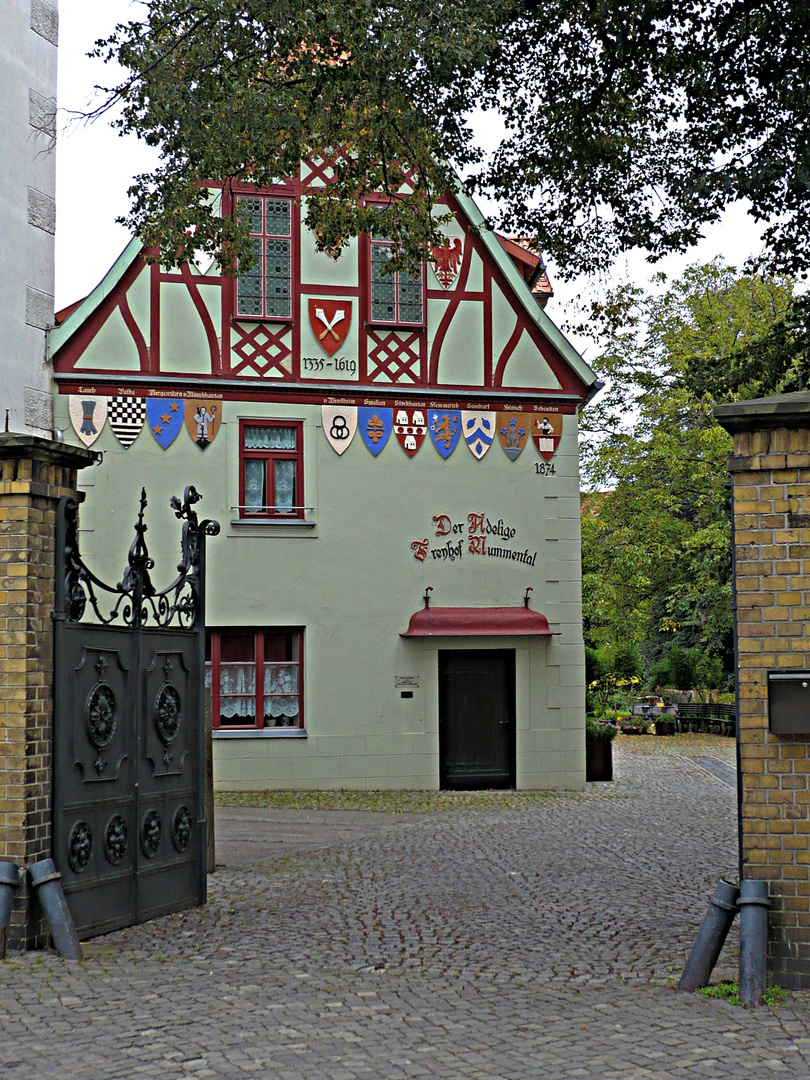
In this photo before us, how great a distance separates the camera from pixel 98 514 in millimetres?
18297

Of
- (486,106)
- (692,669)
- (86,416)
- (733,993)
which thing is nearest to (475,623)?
(86,416)

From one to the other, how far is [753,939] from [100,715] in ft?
14.1

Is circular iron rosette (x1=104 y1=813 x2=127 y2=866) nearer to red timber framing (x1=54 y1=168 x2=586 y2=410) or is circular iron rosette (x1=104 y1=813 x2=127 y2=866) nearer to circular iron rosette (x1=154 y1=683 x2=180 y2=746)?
circular iron rosette (x1=154 y1=683 x2=180 y2=746)

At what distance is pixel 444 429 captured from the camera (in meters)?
19.3

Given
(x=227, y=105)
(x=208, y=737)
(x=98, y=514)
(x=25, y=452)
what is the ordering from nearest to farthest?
1. (x=25, y=452)
2. (x=227, y=105)
3. (x=208, y=737)
4. (x=98, y=514)

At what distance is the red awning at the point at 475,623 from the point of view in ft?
61.7

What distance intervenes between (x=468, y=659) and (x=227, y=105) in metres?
10.9

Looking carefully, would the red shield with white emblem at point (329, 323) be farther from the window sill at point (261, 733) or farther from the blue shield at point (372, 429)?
the window sill at point (261, 733)

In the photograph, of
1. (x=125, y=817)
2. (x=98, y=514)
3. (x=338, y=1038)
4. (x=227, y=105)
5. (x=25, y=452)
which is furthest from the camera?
(x=98, y=514)

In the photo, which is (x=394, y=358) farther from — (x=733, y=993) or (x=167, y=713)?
(x=733, y=993)

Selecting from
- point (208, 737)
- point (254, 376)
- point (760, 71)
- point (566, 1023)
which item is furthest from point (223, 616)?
point (566, 1023)

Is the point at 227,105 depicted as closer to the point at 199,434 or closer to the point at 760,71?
the point at 760,71

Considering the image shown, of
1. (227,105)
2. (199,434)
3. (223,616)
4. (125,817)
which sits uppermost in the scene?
(227,105)

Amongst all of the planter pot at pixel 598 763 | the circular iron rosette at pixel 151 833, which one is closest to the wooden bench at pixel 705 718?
the planter pot at pixel 598 763
